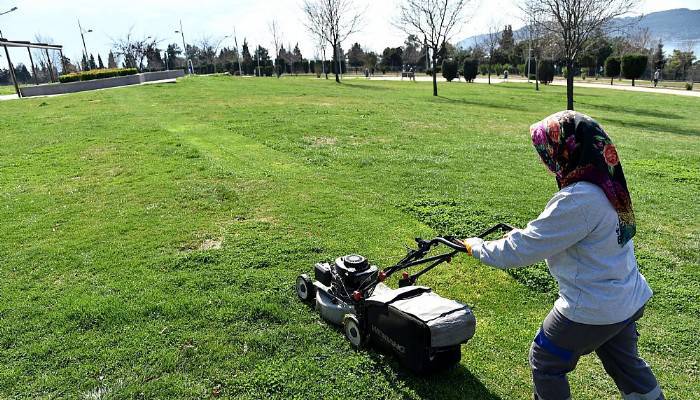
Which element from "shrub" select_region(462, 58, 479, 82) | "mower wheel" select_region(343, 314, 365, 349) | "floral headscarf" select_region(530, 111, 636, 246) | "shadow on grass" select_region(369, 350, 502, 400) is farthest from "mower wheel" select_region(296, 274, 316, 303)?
"shrub" select_region(462, 58, 479, 82)

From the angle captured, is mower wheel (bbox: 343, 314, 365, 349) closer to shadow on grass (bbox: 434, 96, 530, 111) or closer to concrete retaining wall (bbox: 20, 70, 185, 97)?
shadow on grass (bbox: 434, 96, 530, 111)

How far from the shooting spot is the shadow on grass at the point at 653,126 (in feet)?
55.7

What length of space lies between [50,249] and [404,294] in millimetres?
4926

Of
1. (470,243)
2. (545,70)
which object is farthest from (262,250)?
(545,70)

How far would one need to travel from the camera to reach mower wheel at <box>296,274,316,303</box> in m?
4.68

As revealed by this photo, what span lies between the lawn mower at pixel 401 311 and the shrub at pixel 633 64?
47212 millimetres

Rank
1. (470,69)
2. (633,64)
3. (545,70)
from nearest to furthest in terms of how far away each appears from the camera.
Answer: (545,70)
(633,64)
(470,69)

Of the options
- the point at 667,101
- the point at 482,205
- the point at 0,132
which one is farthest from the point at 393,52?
the point at 482,205

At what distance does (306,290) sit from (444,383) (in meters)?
1.66

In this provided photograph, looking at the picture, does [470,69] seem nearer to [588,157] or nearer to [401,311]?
[401,311]

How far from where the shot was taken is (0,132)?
14336 mm

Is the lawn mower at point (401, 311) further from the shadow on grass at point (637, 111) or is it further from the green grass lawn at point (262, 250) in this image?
the shadow on grass at point (637, 111)

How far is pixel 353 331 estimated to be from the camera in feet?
13.2

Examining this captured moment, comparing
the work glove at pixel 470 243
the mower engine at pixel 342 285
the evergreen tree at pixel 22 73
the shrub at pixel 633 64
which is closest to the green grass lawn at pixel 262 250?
the mower engine at pixel 342 285
